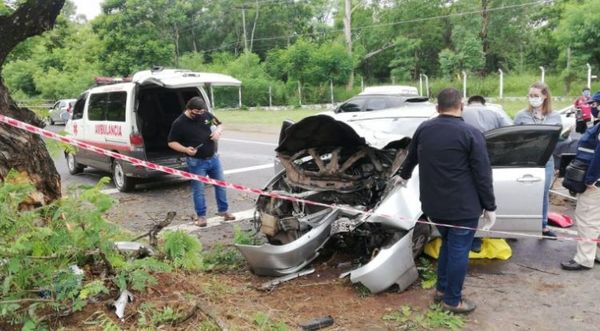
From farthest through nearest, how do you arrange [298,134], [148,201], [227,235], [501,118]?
[148,201] → [227,235] → [501,118] → [298,134]

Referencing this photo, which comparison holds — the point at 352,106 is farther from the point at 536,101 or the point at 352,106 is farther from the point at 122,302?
the point at 122,302

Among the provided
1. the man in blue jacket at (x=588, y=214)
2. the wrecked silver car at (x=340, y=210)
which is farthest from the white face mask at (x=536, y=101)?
the wrecked silver car at (x=340, y=210)

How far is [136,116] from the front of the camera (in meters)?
8.56

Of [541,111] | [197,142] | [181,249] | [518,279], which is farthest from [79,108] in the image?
[518,279]

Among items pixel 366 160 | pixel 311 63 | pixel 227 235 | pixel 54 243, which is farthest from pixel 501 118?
pixel 311 63

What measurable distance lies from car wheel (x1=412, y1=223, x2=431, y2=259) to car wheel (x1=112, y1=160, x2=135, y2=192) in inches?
229

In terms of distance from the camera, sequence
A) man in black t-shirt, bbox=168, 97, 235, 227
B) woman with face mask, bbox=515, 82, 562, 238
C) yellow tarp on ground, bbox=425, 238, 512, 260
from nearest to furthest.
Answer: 1. yellow tarp on ground, bbox=425, 238, 512, 260
2. woman with face mask, bbox=515, 82, 562, 238
3. man in black t-shirt, bbox=168, 97, 235, 227

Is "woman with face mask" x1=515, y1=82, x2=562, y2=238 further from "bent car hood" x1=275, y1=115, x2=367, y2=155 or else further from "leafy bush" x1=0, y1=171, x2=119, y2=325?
"leafy bush" x1=0, y1=171, x2=119, y2=325

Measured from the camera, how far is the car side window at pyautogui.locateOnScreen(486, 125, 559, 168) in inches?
189

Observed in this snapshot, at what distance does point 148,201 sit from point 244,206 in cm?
176

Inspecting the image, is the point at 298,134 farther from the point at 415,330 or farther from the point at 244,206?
the point at 244,206

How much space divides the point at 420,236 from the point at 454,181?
101 cm

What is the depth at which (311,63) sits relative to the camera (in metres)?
33.9

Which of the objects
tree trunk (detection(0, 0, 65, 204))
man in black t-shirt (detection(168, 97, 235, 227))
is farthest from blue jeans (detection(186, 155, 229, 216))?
tree trunk (detection(0, 0, 65, 204))
